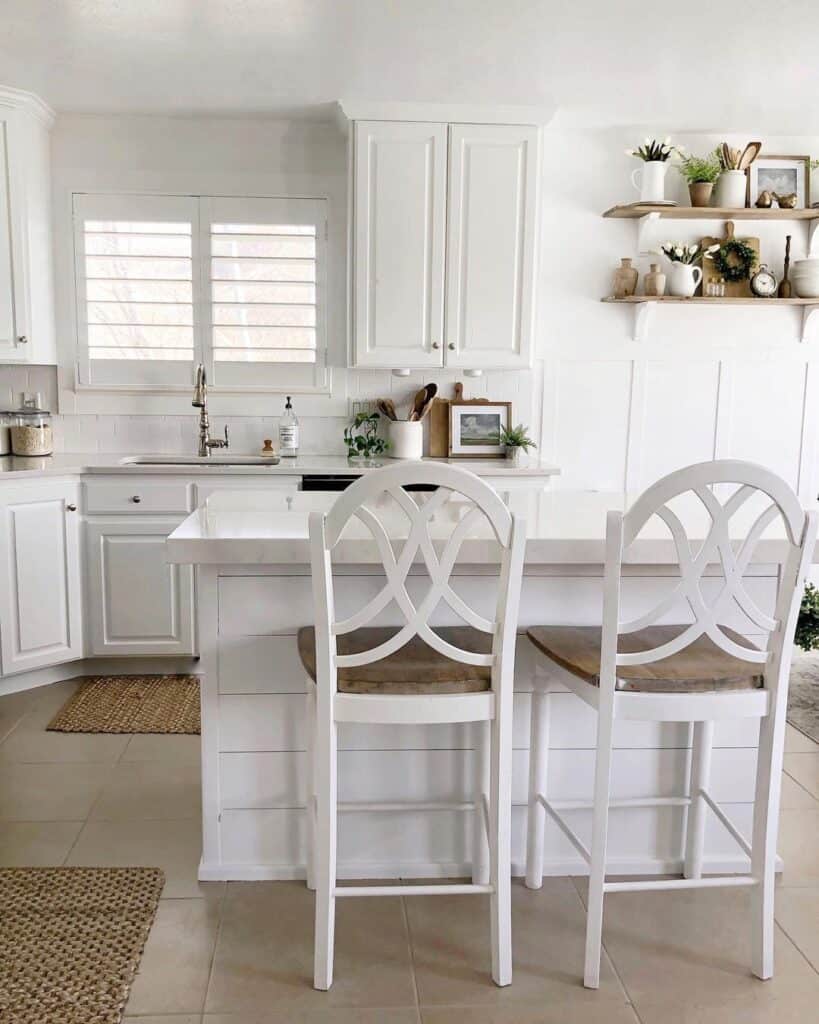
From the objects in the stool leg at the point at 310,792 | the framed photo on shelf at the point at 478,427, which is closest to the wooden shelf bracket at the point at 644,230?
the framed photo on shelf at the point at 478,427

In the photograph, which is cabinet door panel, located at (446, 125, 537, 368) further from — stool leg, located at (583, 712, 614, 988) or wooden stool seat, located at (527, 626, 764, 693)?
stool leg, located at (583, 712, 614, 988)

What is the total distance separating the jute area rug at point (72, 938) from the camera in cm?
192

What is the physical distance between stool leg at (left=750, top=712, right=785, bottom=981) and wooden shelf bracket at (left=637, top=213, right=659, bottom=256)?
9.65 ft

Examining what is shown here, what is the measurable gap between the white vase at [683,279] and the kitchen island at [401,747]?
2.16m

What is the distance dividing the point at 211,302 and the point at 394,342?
0.93 meters

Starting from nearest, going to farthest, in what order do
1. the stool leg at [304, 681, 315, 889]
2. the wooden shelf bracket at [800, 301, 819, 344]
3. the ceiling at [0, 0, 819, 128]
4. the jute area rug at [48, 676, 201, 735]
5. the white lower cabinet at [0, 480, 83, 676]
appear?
the stool leg at [304, 681, 315, 889] < the ceiling at [0, 0, 819, 128] < the jute area rug at [48, 676, 201, 735] < the white lower cabinet at [0, 480, 83, 676] < the wooden shelf bracket at [800, 301, 819, 344]

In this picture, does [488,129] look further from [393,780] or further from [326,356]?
[393,780]

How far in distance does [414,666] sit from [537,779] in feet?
1.97

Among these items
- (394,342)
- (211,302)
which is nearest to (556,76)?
(394,342)

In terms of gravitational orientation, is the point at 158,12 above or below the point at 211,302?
above

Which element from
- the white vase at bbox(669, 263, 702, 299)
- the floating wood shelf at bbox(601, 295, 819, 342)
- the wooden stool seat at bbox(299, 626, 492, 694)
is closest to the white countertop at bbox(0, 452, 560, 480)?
the floating wood shelf at bbox(601, 295, 819, 342)

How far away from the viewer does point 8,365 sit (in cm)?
434

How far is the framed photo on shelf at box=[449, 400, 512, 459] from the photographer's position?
4.44m

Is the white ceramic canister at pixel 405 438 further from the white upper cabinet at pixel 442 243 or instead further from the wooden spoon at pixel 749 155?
the wooden spoon at pixel 749 155
